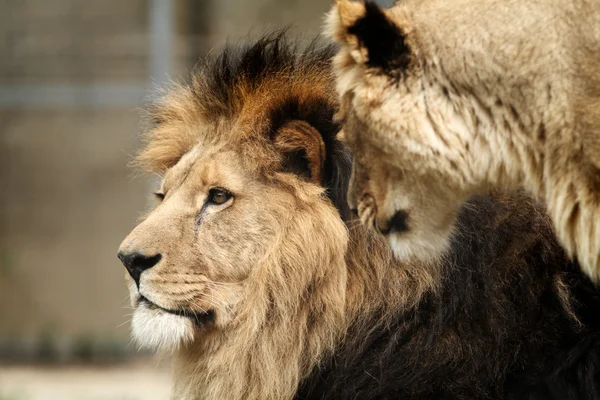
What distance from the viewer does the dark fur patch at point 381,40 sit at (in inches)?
103

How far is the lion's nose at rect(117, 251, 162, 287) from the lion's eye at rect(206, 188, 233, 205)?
0.30 m

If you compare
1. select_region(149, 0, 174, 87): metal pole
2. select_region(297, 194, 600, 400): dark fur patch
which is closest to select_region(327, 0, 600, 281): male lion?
select_region(297, 194, 600, 400): dark fur patch

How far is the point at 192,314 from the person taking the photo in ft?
10.7

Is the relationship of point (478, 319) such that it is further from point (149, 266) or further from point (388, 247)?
point (149, 266)

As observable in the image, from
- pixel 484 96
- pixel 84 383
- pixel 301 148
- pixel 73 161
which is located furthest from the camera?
pixel 73 161

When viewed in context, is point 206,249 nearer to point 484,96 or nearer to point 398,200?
point 398,200

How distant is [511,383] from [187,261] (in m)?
1.14

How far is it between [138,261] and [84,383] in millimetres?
4514

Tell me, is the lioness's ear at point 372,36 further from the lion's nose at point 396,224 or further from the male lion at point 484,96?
the lion's nose at point 396,224

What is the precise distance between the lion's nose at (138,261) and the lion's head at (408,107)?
85 cm

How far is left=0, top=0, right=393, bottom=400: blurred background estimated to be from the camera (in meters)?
8.37

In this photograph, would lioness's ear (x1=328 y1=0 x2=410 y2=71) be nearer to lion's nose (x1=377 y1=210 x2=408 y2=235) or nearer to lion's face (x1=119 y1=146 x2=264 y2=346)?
lion's nose (x1=377 y1=210 x2=408 y2=235)

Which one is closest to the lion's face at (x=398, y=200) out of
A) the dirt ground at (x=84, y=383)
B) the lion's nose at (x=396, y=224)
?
the lion's nose at (x=396, y=224)

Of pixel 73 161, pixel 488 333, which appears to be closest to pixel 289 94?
pixel 488 333
